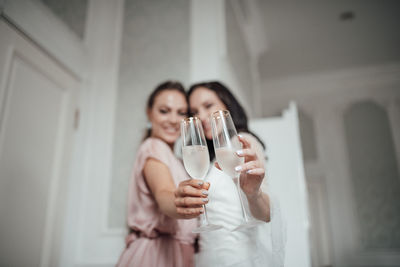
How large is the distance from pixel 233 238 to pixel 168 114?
1.92 feet

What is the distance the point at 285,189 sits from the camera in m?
1.50

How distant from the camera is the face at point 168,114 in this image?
1312 mm

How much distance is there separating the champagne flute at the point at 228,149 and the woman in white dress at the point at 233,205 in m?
0.02

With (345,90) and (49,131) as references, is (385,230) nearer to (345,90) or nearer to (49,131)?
(345,90)

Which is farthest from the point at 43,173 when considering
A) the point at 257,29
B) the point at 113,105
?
the point at 257,29

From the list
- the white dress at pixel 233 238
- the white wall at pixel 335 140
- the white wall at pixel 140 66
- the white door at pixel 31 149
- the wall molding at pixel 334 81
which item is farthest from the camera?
the wall molding at pixel 334 81

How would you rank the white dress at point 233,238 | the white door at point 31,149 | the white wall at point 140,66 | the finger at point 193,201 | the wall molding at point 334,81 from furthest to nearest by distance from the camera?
1. the wall molding at point 334,81
2. the white wall at point 140,66
3. the white door at point 31,149
4. the white dress at point 233,238
5. the finger at point 193,201

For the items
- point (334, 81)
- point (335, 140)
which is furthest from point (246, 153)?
point (334, 81)

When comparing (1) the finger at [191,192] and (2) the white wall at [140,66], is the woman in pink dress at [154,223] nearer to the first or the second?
(1) the finger at [191,192]

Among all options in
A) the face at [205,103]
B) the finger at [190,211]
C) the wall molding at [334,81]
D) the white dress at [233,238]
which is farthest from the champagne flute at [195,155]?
the wall molding at [334,81]

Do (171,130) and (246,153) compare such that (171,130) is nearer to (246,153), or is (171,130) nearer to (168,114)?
(168,114)

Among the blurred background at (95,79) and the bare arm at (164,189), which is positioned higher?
the blurred background at (95,79)

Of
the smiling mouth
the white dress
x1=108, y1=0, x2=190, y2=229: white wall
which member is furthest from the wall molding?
the white dress

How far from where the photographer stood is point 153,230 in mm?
1104
